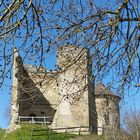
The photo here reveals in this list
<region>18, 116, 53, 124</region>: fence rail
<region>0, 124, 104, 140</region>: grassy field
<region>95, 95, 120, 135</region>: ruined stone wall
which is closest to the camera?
<region>0, 124, 104, 140</region>: grassy field

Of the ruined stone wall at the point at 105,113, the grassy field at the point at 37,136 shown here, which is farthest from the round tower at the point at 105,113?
the grassy field at the point at 37,136

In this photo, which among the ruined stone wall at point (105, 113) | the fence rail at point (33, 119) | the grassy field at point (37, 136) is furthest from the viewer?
the ruined stone wall at point (105, 113)

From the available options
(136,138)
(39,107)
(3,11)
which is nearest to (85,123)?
(39,107)

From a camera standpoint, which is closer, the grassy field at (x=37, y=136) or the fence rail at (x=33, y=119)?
the grassy field at (x=37, y=136)

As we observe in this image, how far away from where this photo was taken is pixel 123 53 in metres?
9.27

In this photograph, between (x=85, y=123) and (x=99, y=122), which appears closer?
(x=85, y=123)

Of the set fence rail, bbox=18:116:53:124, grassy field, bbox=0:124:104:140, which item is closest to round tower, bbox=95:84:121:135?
grassy field, bbox=0:124:104:140

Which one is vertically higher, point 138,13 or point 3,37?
point 138,13

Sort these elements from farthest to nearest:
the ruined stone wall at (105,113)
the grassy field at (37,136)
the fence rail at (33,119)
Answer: the ruined stone wall at (105,113)
the fence rail at (33,119)
the grassy field at (37,136)

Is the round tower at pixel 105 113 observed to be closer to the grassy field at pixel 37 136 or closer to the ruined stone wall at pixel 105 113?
the ruined stone wall at pixel 105 113

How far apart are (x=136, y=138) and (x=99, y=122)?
13.0 meters

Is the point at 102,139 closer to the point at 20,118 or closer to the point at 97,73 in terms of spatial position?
the point at 20,118

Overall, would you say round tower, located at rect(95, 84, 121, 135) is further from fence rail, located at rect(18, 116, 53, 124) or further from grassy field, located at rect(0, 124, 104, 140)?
fence rail, located at rect(18, 116, 53, 124)

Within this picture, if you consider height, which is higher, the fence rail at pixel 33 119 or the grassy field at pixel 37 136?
the fence rail at pixel 33 119
